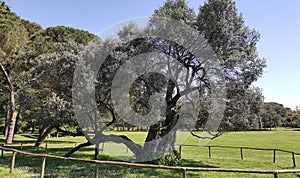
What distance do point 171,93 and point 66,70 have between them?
17.4ft

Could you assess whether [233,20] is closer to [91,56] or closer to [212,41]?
[212,41]

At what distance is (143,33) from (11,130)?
20707mm

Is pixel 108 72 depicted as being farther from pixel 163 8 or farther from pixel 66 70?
pixel 163 8

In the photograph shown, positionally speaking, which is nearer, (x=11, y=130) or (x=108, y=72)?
(x=108, y=72)

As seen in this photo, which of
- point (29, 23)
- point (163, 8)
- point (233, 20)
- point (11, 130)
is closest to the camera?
point (233, 20)

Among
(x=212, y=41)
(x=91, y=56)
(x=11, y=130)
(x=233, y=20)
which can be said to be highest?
(x=233, y=20)

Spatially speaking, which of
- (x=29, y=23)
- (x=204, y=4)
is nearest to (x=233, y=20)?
(x=204, y=4)

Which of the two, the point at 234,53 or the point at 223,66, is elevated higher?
the point at 234,53

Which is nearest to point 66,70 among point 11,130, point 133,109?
point 133,109

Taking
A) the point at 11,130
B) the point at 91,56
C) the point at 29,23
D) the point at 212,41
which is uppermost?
the point at 29,23

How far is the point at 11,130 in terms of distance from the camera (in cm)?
2709

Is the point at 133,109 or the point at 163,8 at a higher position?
the point at 163,8

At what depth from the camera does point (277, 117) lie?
8775 cm

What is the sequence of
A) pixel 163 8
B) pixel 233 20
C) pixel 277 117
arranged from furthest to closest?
pixel 277 117
pixel 163 8
pixel 233 20
